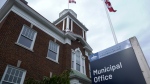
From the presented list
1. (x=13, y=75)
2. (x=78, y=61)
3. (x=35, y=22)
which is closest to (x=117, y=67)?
(x=13, y=75)

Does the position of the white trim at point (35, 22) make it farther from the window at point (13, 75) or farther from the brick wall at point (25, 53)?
the window at point (13, 75)

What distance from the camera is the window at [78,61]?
12769 mm

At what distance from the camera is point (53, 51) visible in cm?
1148

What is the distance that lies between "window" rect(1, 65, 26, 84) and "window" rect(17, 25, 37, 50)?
6.41 feet

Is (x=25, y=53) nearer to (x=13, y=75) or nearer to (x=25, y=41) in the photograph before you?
(x=25, y=41)

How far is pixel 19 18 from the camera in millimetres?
9773

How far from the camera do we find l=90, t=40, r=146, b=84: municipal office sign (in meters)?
2.97

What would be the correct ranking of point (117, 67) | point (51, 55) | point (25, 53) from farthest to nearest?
point (51, 55)
point (25, 53)
point (117, 67)

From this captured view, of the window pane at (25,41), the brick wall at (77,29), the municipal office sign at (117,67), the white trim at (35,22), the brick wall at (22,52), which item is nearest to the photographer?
the municipal office sign at (117,67)

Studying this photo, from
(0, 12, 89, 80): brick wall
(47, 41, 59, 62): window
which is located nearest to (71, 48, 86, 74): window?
(0, 12, 89, 80): brick wall

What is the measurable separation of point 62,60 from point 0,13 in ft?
22.6

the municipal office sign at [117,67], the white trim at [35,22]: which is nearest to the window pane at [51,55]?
the white trim at [35,22]

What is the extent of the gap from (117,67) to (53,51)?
8817 mm

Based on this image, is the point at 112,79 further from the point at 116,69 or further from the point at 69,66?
the point at 69,66
